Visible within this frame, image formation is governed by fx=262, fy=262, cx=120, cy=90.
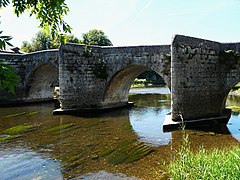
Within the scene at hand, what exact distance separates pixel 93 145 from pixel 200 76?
218 inches

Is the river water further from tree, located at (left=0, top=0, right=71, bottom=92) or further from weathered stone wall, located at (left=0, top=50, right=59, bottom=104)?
weathered stone wall, located at (left=0, top=50, right=59, bottom=104)

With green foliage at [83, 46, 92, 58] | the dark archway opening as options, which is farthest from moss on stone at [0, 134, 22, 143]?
the dark archway opening

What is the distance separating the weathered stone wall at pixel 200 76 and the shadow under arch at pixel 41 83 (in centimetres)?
1147

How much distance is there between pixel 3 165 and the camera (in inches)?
271

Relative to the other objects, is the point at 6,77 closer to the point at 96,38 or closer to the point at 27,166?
the point at 27,166

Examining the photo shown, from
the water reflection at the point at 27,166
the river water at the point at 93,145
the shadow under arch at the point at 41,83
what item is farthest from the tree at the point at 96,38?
the water reflection at the point at 27,166

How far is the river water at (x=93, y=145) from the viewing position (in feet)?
20.8

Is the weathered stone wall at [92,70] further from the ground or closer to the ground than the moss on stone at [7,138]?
further from the ground

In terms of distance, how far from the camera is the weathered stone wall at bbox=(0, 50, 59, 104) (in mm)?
18719

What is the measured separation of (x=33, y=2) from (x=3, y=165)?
5.35 metres

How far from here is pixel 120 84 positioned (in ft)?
54.3

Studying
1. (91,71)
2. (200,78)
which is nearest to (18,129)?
(91,71)

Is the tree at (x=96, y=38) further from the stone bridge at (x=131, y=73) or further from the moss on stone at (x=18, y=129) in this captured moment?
the moss on stone at (x=18, y=129)

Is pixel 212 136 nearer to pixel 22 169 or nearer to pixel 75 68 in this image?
pixel 22 169
